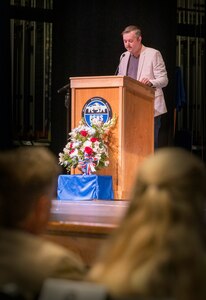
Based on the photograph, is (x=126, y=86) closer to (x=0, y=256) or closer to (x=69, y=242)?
(x=69, y=242)

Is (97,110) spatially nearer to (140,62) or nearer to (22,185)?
(140,62)

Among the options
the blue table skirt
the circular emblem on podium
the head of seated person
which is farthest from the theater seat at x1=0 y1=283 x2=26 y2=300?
the circular emblem on podium

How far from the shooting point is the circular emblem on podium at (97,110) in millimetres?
5359

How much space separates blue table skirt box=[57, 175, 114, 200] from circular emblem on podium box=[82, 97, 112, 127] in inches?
17.9

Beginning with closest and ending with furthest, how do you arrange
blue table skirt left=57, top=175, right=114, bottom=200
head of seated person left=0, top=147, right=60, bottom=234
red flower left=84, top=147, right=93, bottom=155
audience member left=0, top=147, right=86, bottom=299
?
audience member left=0, top=147, right=86, bottom=299, head of seated person left=0, top=147, right=60, bottom=234, blue table skirt left=57, top=175, right=114, bottom=200, red flower left=84, top=147, right=93, bottom=155

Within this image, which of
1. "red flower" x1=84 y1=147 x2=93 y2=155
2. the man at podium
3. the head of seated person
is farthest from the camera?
the man at podium

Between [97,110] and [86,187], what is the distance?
620 millimetres

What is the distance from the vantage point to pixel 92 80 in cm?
539

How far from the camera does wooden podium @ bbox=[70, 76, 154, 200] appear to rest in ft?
17.5

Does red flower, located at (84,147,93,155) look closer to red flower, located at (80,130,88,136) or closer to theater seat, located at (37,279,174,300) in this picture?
red flower, located at (80,130,88,136)

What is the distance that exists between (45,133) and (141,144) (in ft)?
9.00

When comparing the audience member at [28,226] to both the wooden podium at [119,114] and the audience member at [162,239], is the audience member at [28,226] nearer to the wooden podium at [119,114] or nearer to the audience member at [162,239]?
the audience member at [162,239]

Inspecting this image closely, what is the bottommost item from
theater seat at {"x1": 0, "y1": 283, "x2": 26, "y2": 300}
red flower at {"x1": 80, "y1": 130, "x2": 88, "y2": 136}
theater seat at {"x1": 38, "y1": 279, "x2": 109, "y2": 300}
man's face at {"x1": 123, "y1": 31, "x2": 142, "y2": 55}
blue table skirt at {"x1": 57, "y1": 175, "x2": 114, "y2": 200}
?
blue table skirt at {"x1": 57, "y1": 175, "x2": 114, "y2": 200}

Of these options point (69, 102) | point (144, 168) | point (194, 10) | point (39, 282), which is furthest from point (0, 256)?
point (194, 10)
